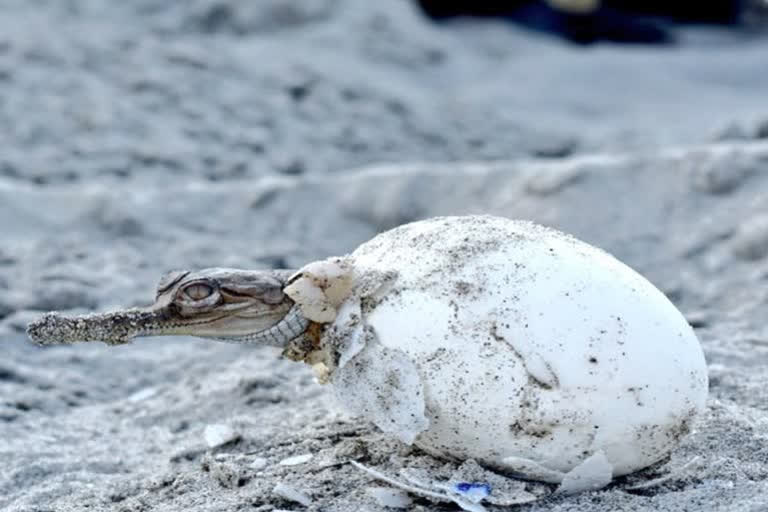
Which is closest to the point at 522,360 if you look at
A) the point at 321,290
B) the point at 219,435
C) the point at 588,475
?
the point at 588,475

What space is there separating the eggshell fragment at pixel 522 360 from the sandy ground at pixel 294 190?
106mm

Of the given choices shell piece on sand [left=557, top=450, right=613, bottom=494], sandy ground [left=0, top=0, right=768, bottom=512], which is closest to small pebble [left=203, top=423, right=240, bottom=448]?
sandy ground [left=0, top=0, right=768, bottom=512]

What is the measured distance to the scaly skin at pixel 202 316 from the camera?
2.04 meters

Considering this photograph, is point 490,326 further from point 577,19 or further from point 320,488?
point 577,19

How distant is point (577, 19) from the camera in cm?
689

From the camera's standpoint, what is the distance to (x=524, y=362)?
1.87 m

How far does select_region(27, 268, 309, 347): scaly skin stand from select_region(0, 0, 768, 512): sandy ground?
0.26 m

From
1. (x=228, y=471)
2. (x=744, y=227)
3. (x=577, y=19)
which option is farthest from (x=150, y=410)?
(x=577, y=19)

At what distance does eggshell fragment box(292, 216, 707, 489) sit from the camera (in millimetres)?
1875

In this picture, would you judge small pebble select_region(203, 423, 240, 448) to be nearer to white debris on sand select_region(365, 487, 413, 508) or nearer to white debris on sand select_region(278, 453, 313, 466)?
white debris on sand select_region(278, 453, 313, 466)

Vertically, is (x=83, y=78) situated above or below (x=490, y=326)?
below

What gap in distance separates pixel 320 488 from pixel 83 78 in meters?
3.50

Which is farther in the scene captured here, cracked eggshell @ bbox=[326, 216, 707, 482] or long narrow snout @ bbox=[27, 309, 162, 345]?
long narrow snout @ bbox=[27, 309, 162, 345]

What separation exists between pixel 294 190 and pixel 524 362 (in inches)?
96.1
